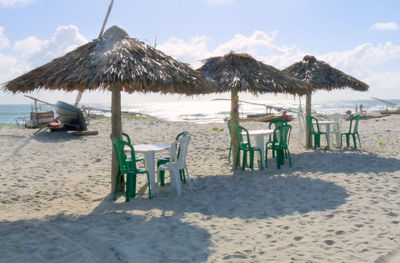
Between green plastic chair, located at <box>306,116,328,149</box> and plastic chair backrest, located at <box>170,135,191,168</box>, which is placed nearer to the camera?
plastic chair backrest, located at <box>170,135,191,168</box>

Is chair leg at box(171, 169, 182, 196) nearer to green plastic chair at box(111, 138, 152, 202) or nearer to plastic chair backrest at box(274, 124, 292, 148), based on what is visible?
green plastic chair at box(111, 138, 152, 202)

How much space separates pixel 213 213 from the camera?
14.2 feet

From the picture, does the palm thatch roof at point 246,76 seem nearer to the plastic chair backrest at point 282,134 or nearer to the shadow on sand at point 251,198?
the plastic chair backrest at point 282,134

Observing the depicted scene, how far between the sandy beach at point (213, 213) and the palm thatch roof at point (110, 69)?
5.21ft

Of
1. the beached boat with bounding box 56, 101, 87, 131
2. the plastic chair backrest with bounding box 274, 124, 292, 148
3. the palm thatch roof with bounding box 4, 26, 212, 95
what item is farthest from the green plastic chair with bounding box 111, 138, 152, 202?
the beached boat with bounding box 56, 101, 87, 131

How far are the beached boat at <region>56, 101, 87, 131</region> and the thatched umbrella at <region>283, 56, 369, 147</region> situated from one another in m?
6.98

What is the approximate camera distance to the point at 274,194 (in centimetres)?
502

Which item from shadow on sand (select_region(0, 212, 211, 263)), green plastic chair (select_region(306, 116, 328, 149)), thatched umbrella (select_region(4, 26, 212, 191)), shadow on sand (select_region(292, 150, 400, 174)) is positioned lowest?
shadow on sand (select_region(0, 212, 211, 263))

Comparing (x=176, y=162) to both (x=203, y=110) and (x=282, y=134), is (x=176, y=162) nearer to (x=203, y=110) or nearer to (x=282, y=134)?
(x=282, y=134)

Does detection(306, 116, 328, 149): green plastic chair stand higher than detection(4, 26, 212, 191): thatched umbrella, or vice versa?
detection(4, 26, 212, 191): thatched umbrella

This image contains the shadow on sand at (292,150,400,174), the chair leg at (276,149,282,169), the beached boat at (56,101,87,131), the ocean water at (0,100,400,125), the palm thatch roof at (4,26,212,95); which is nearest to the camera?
the palm thatch roof at (4,26,212,95)

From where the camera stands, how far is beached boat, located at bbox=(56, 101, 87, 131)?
12.3 metres

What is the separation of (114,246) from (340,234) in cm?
213

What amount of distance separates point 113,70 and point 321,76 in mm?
6114
